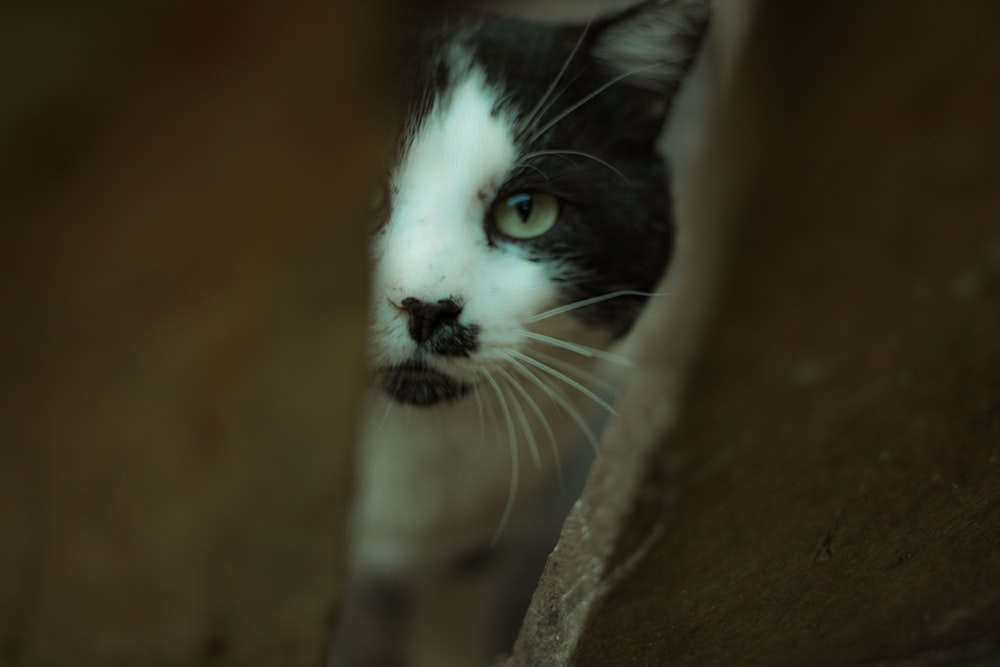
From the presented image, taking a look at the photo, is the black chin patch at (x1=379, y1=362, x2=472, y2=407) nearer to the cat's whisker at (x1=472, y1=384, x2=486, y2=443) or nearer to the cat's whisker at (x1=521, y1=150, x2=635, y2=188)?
the cat's whisker at (x1=472, y1=384, x2=486, y2=443)

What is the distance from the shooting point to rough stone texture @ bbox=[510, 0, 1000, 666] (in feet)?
1.76

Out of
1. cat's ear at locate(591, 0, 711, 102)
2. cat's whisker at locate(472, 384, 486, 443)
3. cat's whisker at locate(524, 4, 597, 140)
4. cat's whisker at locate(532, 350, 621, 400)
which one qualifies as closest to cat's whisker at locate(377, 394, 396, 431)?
cat's whisker at locate(472, 384, 486, 443)

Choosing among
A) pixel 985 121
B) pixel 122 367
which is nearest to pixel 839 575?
pixel 985 121

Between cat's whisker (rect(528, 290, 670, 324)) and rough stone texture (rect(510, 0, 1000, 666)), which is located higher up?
cat's whisker (rect(528, 290, 670, 324))

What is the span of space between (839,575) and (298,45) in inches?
34.3

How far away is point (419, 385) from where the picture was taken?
3.65ft

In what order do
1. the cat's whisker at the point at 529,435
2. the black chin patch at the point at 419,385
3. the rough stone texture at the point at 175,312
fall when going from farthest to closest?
the cat's whisker at the point at 529,435 < the black chin patch at the point at 419,385 < the rough stone texture at the point at 175,312

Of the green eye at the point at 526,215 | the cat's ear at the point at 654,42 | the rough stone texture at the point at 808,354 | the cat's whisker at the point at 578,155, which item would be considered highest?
the cat's ear at the point at 654,42

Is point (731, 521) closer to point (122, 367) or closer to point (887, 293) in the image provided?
point (887, 293)

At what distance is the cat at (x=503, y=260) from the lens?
1024mm

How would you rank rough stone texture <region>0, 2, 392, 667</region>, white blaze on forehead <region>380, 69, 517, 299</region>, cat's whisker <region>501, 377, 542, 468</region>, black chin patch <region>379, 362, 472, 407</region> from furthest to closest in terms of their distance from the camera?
cat's whisker <region>501, 377, 542, 468</region> → black chin patch <region>379, 362, 472, 407</region> → white blaze on forehead <region>380, 69, 517, 299</region> → rough stone texture <region>0, 2, 392, 667</region>

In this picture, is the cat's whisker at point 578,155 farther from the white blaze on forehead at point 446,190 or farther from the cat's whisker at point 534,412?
the cat's whisker at point 534,412

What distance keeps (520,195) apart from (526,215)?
0.03 metres

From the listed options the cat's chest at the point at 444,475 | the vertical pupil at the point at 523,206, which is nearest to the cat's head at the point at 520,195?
the vertical pupil at the point at 523,206
